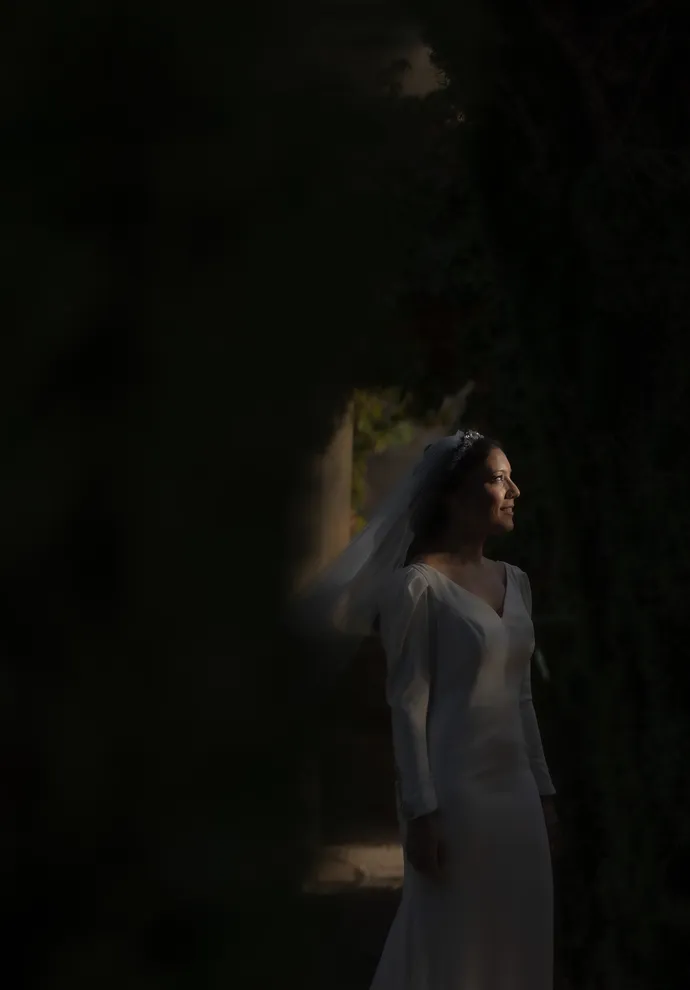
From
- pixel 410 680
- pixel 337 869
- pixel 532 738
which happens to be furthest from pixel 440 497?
pixel 337 869

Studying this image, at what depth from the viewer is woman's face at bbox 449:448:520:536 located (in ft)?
14.2

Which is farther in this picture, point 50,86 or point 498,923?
point 498,923

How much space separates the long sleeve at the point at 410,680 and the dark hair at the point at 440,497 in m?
0.28

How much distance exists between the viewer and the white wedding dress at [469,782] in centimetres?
418

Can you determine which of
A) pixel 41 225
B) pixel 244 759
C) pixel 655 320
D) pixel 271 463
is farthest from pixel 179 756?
pixel 655 320

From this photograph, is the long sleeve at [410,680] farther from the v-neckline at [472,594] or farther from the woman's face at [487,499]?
the woman's face at [487,499]

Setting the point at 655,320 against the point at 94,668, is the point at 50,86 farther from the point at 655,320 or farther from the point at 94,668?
the point at 655,320

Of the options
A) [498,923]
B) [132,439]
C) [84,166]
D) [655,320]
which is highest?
[655,320]

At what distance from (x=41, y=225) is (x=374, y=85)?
179mm

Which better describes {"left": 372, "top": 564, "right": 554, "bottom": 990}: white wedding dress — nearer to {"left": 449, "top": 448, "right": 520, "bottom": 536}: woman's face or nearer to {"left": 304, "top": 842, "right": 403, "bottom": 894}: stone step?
{"left": 449, "top": 448, "right": 520, "bottom": 536}: woman's face

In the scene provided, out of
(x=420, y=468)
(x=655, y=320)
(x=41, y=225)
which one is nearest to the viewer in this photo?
(x=41, y=225)

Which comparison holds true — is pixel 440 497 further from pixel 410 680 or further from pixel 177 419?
pixel 177 419

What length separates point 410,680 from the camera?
13.6 ft

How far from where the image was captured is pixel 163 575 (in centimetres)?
72
